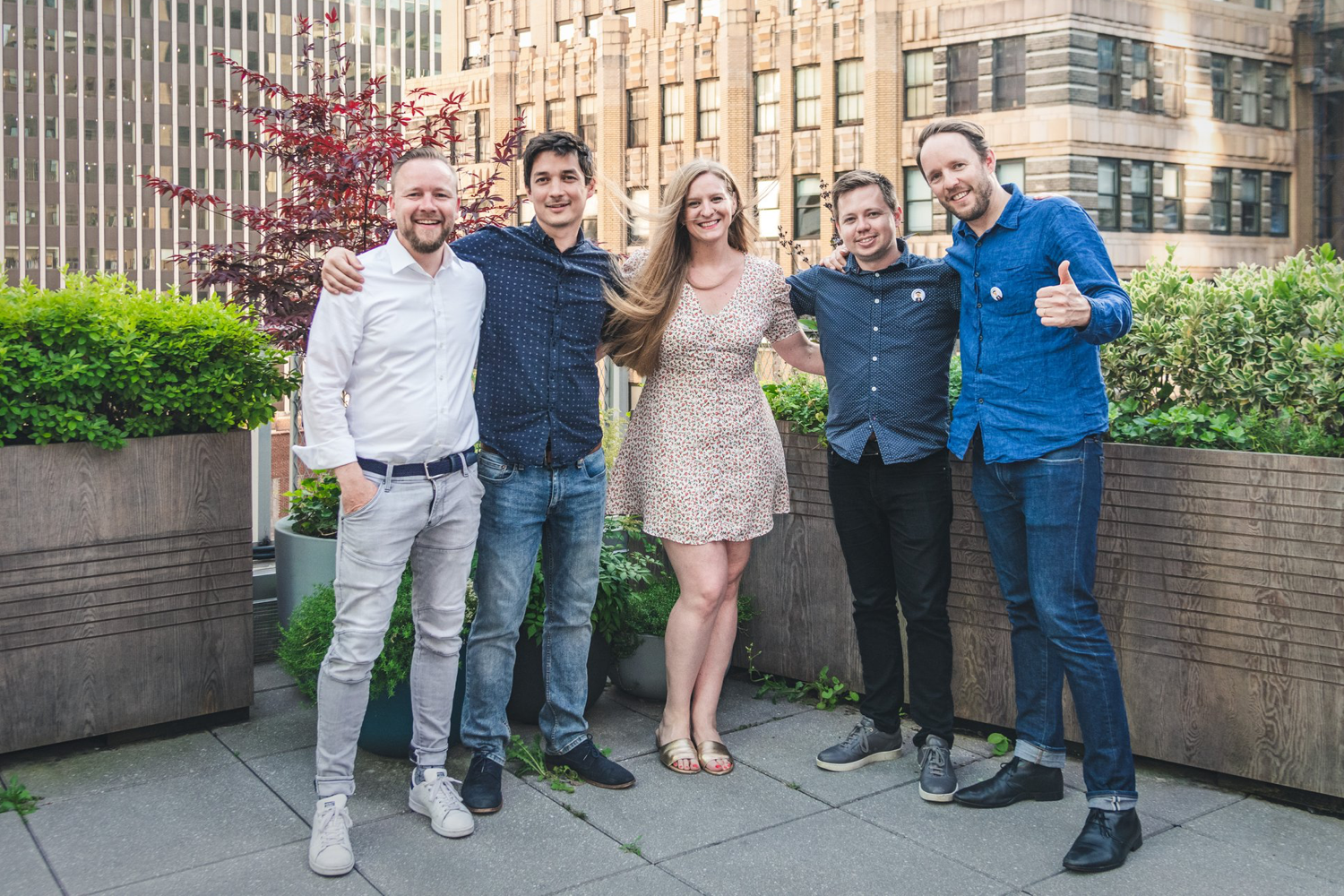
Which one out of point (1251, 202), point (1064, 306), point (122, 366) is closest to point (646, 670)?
point (122, 366)

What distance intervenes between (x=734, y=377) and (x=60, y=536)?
264cm

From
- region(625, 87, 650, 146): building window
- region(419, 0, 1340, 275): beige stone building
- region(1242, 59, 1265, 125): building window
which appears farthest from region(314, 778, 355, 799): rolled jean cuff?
region(625, 87, 650, 146): building window

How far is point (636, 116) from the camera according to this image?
4578cm

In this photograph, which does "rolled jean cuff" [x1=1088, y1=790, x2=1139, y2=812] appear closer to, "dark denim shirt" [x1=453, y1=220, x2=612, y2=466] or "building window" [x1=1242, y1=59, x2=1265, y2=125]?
"dark denim shirt" [x1=453, y1=220, x2=612, y2=466]

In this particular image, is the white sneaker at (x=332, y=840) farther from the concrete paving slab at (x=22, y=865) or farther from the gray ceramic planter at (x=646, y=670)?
the gray ceramic planter at (x=646, y=670)

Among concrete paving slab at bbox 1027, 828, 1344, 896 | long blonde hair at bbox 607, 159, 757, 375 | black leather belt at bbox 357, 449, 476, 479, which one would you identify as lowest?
concrete paving slab at bbox 1027, 828, 1344, 896

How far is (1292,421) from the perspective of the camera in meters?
4.52

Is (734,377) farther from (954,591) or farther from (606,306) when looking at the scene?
(954,591)

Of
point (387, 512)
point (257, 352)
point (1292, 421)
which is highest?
point (257, 352)

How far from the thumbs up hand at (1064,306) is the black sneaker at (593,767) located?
223 cm

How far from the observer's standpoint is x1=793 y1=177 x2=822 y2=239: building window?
39688mm

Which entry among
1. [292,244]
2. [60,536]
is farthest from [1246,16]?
[60,536]

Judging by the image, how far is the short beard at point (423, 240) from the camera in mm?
3918

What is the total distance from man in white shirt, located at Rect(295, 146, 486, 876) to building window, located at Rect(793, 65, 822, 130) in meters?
37.8
